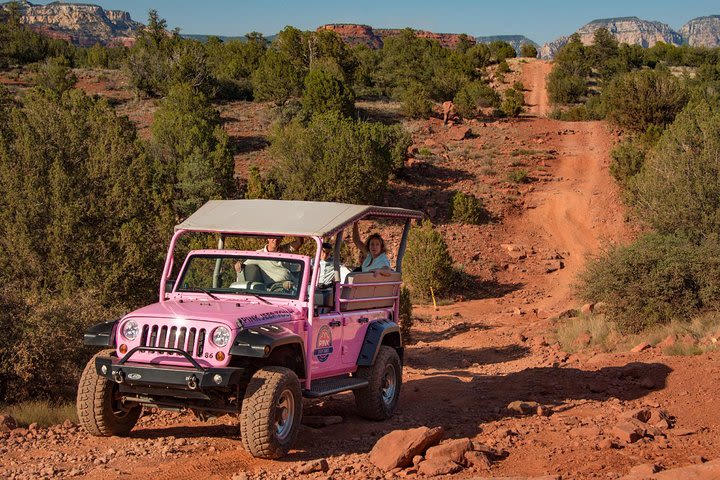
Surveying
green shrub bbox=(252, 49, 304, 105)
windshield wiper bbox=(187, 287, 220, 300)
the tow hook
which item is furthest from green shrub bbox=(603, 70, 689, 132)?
the tow hook

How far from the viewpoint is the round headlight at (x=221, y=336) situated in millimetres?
7512

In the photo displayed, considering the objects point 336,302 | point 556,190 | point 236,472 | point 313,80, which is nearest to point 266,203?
point 336,302

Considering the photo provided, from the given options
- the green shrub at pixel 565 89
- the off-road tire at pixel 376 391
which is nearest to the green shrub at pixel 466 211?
the off-road tire at pixel 376 391

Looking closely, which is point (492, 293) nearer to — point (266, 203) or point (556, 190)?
point (556, 190)

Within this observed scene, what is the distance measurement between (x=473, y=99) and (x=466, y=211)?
19.0 metres

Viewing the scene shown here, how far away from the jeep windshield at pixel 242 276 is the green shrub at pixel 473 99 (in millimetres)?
44706

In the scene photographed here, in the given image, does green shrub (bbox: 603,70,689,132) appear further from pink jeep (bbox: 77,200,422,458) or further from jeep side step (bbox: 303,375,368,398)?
jeep side step (bbox: 303,375,368,398)

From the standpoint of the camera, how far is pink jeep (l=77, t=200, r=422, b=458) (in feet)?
24.6

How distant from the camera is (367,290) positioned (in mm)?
9750

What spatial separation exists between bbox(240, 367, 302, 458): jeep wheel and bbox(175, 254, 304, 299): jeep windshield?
106 centimetres

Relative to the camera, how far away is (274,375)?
7.66 meters

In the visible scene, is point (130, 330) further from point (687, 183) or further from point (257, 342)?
point (687, 183)

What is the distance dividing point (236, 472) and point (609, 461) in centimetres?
322

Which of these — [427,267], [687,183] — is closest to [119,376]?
[687,183]
